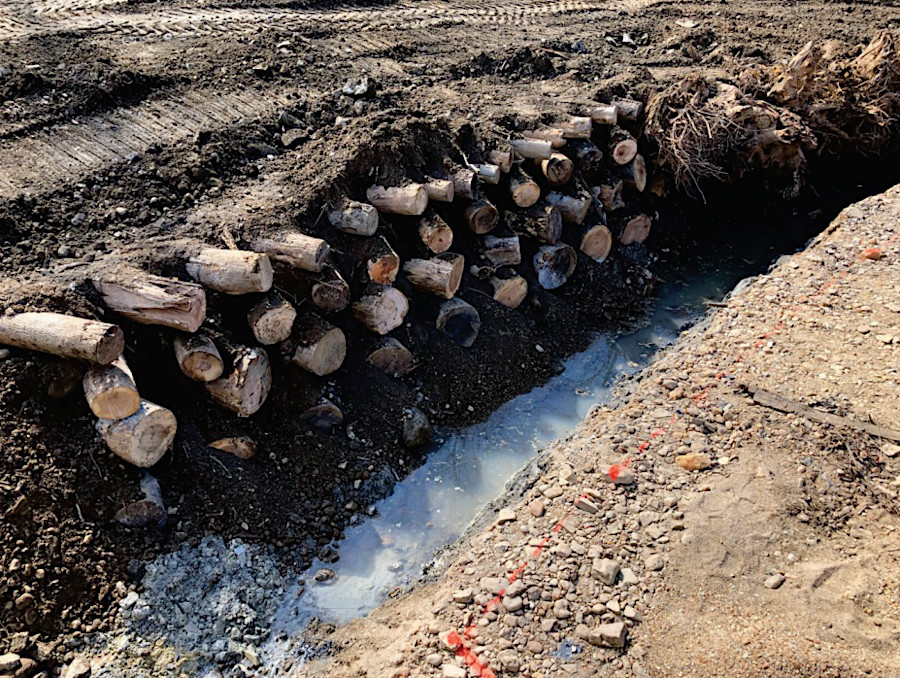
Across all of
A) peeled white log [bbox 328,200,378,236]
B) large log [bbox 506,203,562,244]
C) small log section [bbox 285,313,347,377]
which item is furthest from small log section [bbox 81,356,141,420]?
large log [bbox 506,203,562,244]

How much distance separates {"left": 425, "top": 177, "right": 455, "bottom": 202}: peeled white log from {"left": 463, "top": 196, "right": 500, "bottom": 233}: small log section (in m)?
0.34

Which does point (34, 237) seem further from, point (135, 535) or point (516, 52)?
point (516, 52)

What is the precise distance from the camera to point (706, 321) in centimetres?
728

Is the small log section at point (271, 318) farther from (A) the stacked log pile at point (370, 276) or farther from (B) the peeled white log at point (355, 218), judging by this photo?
(B) the peeled white log at point (355, 218)

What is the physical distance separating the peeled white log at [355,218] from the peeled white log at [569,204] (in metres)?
2.24

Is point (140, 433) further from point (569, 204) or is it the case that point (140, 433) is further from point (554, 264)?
point (569, 204)

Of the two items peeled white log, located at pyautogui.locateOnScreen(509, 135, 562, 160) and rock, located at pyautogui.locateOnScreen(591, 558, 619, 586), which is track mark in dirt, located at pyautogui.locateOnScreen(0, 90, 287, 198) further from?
rock, located at pyautogui.locateOnScreen(591, 558, 619, 586)

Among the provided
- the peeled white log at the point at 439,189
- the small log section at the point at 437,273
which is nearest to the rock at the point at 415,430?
the small log section at the point at 437,273

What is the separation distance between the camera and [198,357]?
4.77 m

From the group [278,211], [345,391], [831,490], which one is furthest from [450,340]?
[831,490]

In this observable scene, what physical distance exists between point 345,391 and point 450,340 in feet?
3.78

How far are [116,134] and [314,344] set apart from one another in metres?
3.16

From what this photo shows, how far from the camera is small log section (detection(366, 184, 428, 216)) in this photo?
593cm

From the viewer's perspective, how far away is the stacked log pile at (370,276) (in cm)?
452
